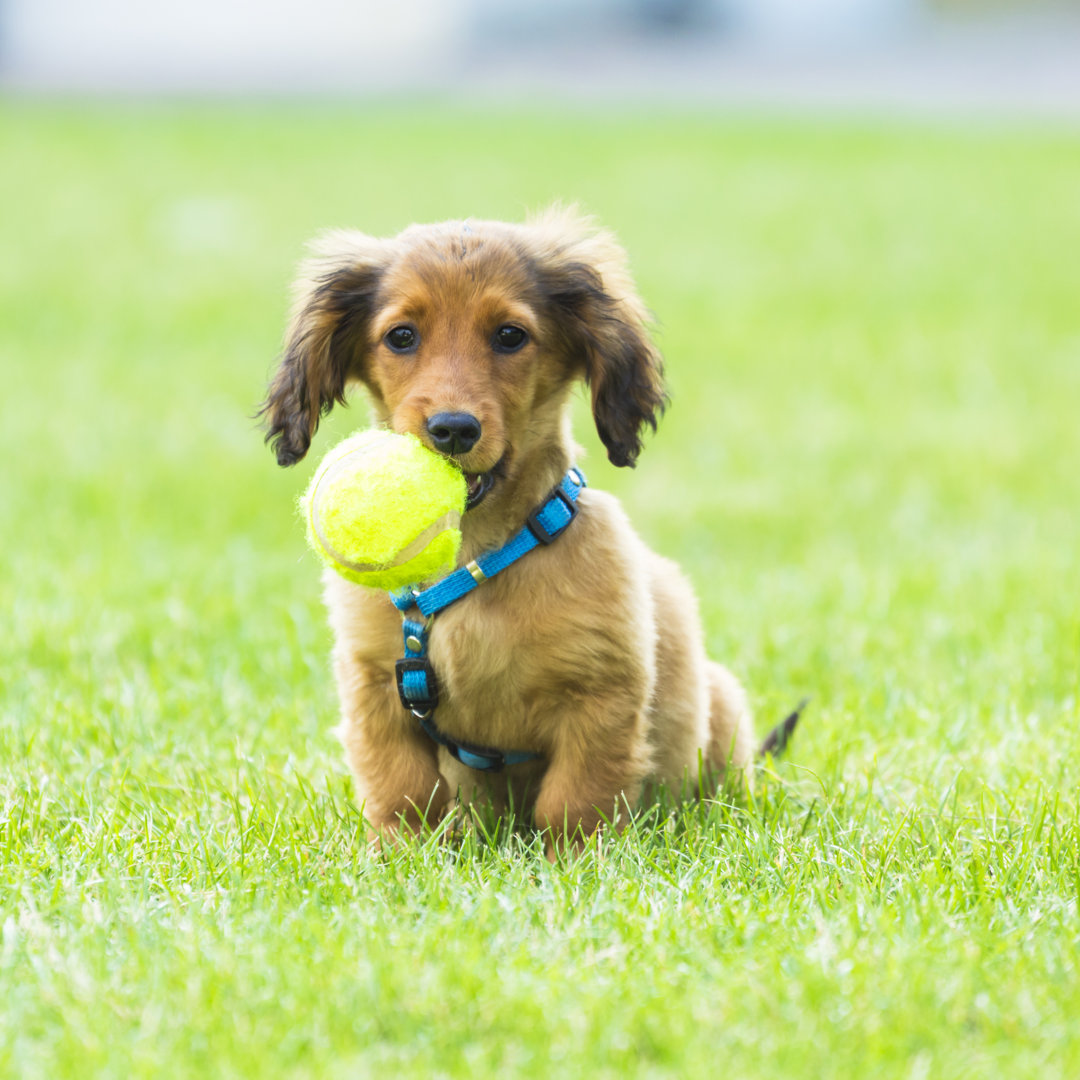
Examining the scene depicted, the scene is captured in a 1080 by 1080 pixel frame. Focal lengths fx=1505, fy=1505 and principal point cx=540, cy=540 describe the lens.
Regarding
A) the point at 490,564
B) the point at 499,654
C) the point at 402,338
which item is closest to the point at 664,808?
the point at 499,654

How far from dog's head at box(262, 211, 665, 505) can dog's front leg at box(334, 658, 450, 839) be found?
498 mm

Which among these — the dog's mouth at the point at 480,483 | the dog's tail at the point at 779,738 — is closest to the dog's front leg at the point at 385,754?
the dog's mouth at the point at 480,483

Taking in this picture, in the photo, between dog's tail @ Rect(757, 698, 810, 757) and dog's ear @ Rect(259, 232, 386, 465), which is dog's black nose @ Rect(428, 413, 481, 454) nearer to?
dog's ear @ Rect(259, 232, 386, 465)

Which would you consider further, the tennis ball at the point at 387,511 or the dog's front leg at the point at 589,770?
the dog's front leg at the point at 589,770

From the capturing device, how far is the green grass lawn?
2.36 m

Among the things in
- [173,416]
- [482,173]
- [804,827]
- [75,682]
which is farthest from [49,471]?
[482,173]

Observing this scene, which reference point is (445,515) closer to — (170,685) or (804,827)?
(804,827)

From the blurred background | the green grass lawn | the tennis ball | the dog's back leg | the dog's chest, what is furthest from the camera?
the blurred background

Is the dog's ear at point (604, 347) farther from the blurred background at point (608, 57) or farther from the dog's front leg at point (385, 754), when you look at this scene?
the blurred background at point (608, 57)

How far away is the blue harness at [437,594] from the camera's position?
3.11m

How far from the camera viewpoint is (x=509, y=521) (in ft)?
10.6

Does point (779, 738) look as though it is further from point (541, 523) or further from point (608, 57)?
point (608, 57)

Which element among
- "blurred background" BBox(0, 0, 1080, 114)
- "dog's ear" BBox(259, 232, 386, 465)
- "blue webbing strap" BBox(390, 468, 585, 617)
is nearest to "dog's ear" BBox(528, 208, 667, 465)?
"blue webbing strap" BBox(390, 468, 585, 617)

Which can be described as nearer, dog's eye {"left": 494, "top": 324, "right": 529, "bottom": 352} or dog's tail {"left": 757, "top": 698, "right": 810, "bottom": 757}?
dog's eye {"left": 494, "top": 324, "right": 529, "bottom": 352}
